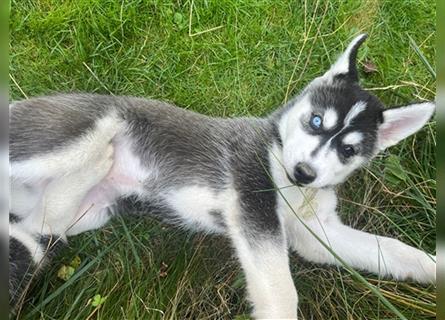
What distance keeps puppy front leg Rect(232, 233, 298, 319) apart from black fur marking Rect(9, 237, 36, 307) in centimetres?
151

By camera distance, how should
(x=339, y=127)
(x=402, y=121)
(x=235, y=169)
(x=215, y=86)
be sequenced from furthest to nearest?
(x=215, y=86) < (x=235, y=169) < (x=402, y=121) < (x=339, y=127)

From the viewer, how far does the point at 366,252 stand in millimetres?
4195

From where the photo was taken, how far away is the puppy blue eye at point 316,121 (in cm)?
398

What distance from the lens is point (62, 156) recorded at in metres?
3.91

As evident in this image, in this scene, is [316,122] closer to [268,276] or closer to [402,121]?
[402,121]

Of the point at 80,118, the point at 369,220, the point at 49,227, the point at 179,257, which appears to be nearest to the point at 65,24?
the point at 80,118

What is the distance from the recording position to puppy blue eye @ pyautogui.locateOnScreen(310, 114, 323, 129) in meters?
3.98

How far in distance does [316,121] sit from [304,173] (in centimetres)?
46

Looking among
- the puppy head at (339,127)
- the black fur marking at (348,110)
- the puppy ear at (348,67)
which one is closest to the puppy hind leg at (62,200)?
the puppy head at (339,127)

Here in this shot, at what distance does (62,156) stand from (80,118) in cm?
36

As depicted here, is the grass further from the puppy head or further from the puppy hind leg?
the puppy head

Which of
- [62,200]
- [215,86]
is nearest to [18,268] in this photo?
[62,200]

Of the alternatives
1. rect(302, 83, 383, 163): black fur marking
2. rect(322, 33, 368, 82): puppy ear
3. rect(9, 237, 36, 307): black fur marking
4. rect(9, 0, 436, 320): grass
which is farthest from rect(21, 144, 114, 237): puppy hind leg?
rect(322, 33, 368, 82): puppy ear

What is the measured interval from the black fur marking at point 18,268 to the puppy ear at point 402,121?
107 inches
